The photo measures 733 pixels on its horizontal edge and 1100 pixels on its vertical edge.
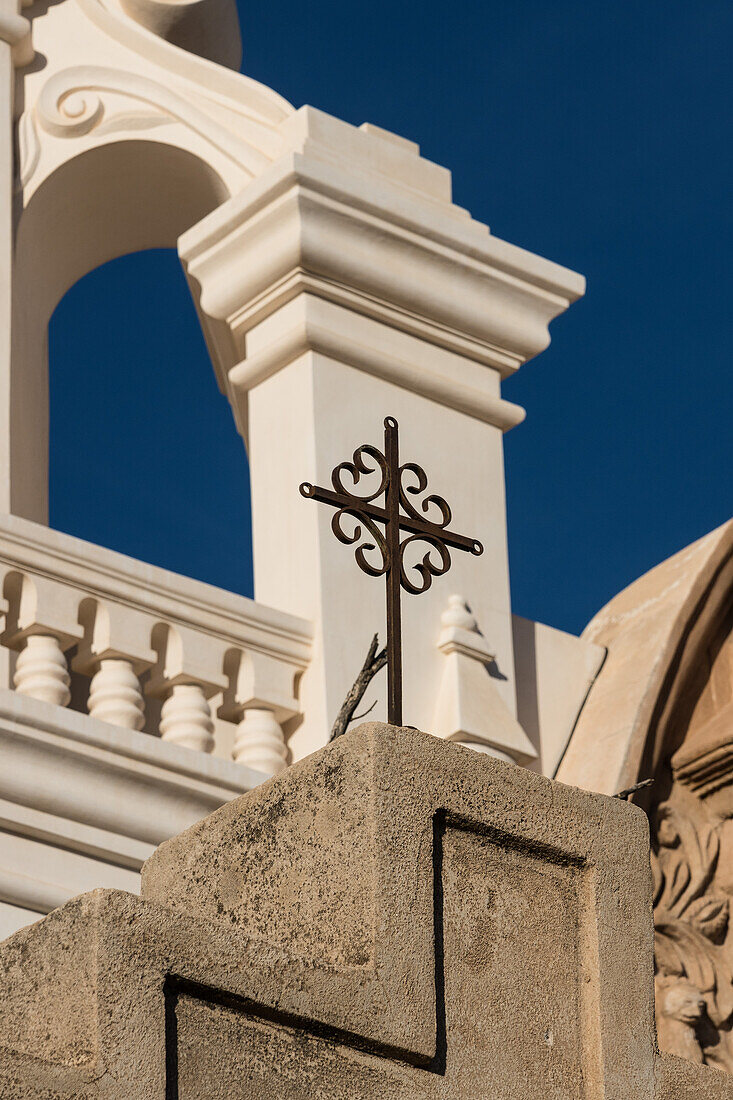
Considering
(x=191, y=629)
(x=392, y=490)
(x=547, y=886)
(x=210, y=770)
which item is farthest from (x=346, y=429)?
(x=547, y=886)

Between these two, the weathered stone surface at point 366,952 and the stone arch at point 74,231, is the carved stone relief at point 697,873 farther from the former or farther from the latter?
the weathered stone surface at point 366,952

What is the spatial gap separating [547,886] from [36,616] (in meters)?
3.56

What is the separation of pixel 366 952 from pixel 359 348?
4.86m

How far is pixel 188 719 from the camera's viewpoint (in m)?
7.11

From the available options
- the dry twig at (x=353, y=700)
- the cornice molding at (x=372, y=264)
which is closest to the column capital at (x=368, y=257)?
the cornice molding at (x=372, y=264)

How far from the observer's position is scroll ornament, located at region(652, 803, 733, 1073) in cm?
752

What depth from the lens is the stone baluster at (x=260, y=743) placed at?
23.5ft

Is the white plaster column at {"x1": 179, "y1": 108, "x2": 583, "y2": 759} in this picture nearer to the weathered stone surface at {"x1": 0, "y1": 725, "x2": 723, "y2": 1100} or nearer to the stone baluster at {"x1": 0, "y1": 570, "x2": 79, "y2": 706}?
the stone baluster at {"x1": 0, "y1": 570, "x2": 79, "y2": 706}

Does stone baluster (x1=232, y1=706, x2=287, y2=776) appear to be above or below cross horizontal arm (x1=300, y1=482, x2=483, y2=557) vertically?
above

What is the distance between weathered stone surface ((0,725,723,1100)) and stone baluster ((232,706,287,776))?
3.37m

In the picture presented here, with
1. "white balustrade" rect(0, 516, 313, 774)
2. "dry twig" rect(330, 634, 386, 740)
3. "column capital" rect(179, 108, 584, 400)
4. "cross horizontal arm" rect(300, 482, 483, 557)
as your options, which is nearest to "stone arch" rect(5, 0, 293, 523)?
"column capital" rect(179, 108, 584, 400)

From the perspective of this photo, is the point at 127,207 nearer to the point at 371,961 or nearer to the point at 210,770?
the point at 210,770

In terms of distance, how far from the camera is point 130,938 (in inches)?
122

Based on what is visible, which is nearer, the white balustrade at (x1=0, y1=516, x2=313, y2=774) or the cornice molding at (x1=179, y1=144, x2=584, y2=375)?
the white balustrade at (x1=0, y1=516, x2=313, y2=774)
